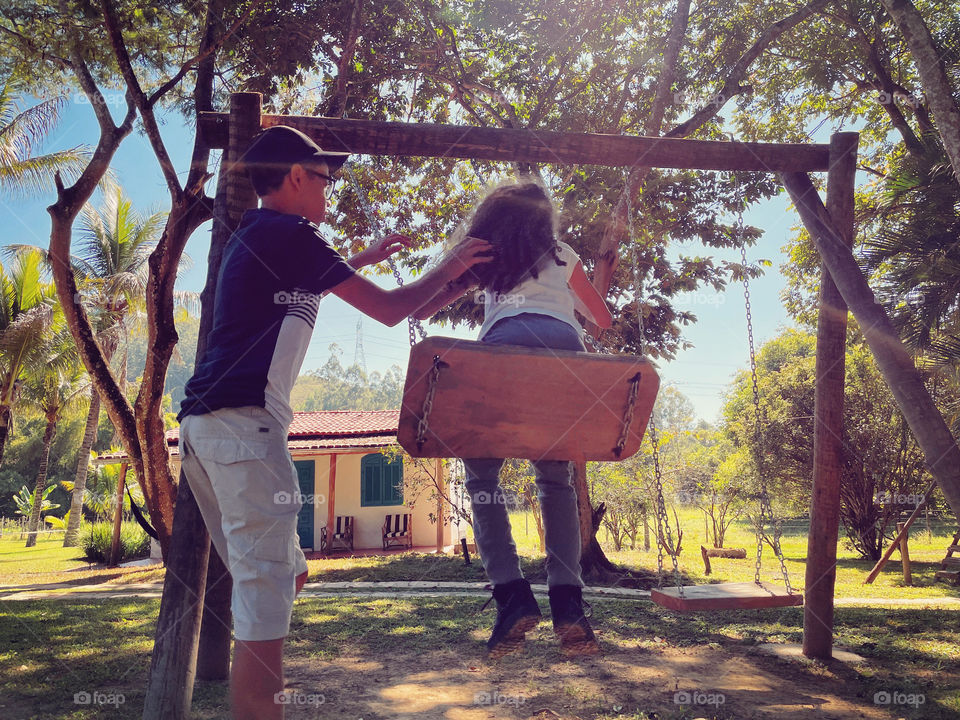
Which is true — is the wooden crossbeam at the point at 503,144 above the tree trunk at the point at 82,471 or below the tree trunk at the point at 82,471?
above

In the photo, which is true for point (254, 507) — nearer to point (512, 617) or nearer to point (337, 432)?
point (512, 617)

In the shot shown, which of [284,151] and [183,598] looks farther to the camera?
[183,598]

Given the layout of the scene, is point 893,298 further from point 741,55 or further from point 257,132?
Answer: point 257,132

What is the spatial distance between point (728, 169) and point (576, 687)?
3.70 metres

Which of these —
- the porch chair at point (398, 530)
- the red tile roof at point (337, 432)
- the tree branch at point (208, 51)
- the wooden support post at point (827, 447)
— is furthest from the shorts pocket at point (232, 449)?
the porch chair at point (398, 530)

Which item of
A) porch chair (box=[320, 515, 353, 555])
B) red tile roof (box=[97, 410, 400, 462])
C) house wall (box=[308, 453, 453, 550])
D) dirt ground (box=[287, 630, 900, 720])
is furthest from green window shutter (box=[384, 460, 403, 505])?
dirt ground (box=[287, 630, 900, 720])

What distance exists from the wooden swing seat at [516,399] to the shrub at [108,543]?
66.9ft

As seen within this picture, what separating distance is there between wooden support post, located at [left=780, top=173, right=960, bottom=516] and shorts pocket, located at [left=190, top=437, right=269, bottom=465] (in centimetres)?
389

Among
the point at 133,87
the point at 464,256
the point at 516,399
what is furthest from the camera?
the point at 133,87

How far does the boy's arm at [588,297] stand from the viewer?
3.18m

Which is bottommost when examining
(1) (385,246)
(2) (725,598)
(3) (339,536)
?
(3) (339,536)

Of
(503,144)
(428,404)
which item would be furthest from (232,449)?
(503,144)

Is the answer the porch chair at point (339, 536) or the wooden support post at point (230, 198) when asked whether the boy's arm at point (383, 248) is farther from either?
the porch chair at point (339, 536)

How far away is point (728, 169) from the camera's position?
14.2 ft
